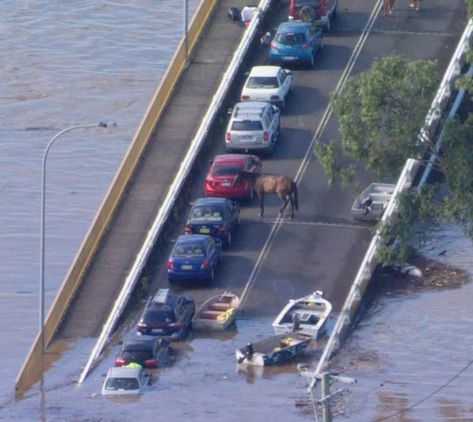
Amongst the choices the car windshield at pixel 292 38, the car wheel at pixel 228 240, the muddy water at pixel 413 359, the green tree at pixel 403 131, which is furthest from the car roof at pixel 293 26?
the green tree at pixel 403 131

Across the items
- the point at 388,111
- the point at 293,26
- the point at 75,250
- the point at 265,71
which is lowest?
the point at 75,250

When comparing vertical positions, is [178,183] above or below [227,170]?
below

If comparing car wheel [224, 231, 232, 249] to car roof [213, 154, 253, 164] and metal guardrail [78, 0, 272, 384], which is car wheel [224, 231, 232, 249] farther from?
car roof [213, 154, 253, 164]

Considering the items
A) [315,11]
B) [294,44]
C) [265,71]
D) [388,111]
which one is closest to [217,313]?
[388,111]

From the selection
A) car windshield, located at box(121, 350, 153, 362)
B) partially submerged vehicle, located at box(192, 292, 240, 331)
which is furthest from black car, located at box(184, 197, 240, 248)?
car windshield, located at box(121, 350, 153, 362)

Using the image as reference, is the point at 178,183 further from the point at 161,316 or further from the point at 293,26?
the point at 293,26

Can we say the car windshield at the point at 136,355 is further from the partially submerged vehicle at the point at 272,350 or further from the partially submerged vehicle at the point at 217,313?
the partially submerged vehicle at the point at 217,313

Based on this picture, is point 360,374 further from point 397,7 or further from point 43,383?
point 397,7

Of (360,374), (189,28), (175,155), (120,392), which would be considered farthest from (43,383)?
(189,28)
